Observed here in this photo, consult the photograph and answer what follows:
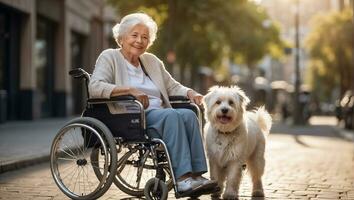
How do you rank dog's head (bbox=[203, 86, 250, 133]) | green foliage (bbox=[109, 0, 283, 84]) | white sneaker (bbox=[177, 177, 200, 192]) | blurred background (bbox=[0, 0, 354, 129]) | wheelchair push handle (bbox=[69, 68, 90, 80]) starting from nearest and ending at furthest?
Answer: white sneaker (bbox=[177, 177, 200, 192]) < wheelchair push handle (bbox=[69, 68, 90, 80]) < dog's head (bbox=[203, 86, 250, 133]) < blurred background (bbox=[0, 0, 354, 129]) < green foliage (bbox=[109, 0, 283, 84])

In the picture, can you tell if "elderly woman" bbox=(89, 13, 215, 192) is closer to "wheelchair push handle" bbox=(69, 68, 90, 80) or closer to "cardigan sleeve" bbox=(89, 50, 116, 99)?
"cardigan sleeve" bbox=(89, 50, 116, 99)

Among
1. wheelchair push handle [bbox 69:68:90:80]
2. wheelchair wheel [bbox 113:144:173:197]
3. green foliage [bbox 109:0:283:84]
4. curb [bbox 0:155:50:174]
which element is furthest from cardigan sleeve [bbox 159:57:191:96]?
green foliage [bbox 109:0:283:84]

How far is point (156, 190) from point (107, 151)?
504 mm

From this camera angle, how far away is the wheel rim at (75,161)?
5254mm

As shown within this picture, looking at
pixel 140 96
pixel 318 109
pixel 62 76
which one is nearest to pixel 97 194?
pixel 140 96

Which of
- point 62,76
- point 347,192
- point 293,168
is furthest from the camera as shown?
point 62,76

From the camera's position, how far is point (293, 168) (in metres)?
8.97

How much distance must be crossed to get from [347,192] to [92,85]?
294cm

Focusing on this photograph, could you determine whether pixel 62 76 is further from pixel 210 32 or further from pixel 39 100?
pixel 210 32

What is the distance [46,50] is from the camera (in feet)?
75.8

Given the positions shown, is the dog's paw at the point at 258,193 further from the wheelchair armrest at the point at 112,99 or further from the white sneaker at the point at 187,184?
the wheelchair armrest at the point at 112,99

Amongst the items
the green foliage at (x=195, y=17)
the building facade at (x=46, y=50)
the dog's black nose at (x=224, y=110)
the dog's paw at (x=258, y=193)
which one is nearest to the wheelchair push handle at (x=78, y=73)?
the dog's black nose at (x=224, y=110)

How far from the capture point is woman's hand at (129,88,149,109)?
5.04 metres

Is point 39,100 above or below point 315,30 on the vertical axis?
below
